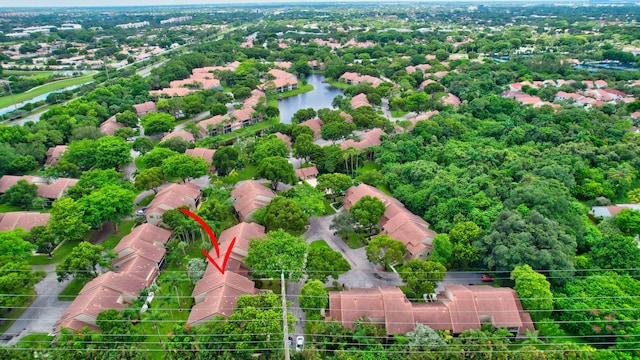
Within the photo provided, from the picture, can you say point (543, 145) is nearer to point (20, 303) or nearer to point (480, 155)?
point (480, 155)

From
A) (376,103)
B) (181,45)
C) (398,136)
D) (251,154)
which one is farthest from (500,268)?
(181,45)

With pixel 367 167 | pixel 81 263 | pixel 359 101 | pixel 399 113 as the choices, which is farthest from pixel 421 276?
pixel 359 101

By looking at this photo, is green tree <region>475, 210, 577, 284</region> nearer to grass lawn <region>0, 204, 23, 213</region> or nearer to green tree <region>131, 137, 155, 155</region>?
green tree <region>131, 137, 155, 155</region>

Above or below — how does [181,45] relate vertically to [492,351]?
above

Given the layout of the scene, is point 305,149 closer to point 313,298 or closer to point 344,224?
point 344,224

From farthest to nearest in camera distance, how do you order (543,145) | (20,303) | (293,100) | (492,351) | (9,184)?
(293,100), (543,145), (9,184), (20,303), (492,351)

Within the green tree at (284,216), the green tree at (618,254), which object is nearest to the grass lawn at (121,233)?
the green tree at (284,216)
